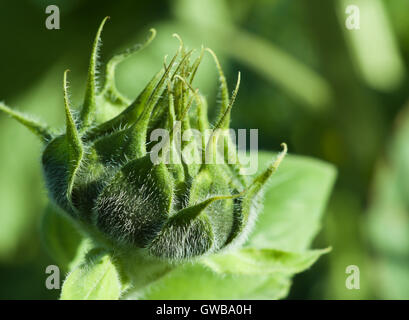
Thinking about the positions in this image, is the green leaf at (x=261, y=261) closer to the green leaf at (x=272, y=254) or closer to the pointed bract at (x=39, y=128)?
the green leaf at (x=272, y=254)

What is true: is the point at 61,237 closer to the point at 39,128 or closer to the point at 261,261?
the point at 39,128

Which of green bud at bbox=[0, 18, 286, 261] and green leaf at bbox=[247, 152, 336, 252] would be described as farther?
green leaf at bbox=[247, 152, 336, 252]

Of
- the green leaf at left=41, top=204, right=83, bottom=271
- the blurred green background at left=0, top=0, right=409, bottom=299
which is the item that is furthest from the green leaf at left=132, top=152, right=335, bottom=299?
the blurred green background at left=0, top=0, right=409, bottom=299

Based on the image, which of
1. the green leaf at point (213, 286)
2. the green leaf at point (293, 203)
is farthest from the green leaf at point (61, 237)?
the green leaf at point (293, 203)

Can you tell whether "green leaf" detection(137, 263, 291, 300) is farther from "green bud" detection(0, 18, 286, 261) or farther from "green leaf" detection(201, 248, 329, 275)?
"green bud" detection(0, 18, 286, 261)
